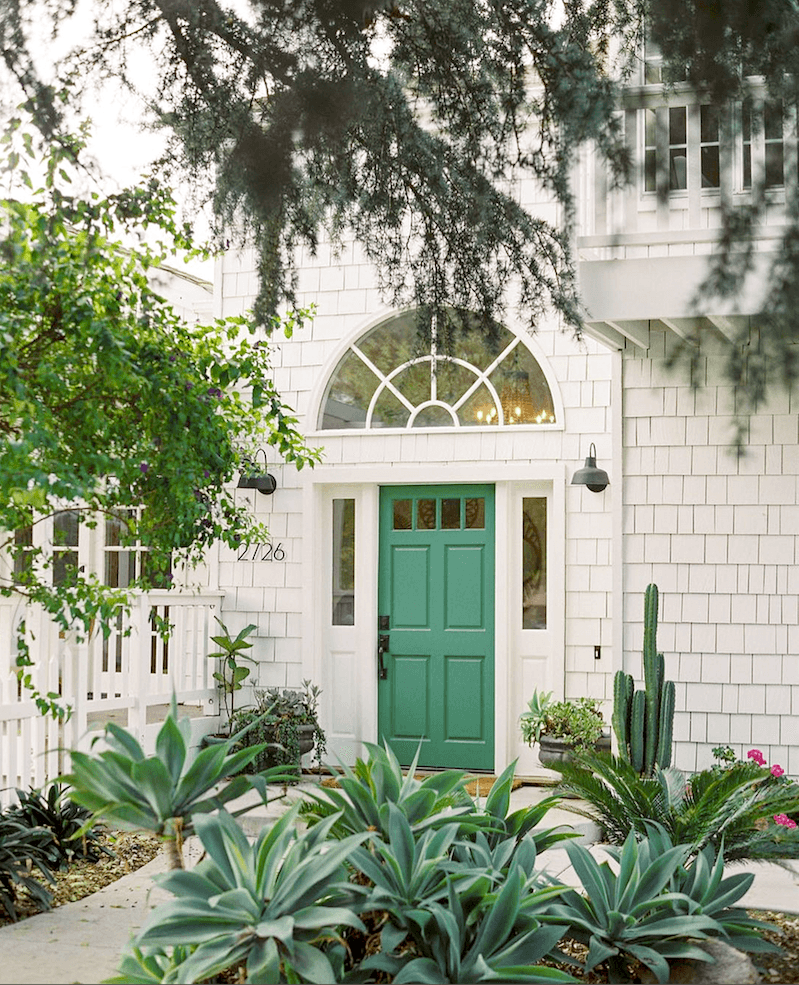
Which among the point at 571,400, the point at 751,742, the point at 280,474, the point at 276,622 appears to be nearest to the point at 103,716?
the point at 276,622

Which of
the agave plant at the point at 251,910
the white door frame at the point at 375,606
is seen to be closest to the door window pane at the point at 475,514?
the white door frame at the point at 375,606

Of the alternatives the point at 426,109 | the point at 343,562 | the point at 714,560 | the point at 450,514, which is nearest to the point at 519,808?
the point at 714,560

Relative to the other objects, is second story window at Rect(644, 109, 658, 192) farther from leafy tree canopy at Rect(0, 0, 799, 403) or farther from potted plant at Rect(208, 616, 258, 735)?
potted plant at Rect(208, 616, 258, 735)

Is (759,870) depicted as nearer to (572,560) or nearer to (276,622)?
(572,560)

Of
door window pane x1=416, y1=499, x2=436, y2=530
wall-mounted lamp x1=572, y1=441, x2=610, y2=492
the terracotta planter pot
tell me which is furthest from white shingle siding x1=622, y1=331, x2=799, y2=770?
door window pane x1=416, y1=499, x2=436, y2=530

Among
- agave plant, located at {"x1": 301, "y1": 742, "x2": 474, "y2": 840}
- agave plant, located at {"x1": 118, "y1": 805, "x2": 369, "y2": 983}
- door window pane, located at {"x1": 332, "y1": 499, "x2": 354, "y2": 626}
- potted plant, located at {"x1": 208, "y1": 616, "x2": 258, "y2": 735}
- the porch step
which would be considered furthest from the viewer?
door window pane, located at {"x1": 332, "y1": 499, "x2": 354, "y2": 626}

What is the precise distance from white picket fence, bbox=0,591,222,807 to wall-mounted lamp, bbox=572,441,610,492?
8.76 ft

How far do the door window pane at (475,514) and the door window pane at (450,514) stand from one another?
0.22 feet

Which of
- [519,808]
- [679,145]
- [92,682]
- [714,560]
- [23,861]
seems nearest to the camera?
[23,861]

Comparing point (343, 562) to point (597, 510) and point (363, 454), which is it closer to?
point (363, 454)

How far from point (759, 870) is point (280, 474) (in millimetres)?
4413

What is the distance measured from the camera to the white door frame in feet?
26.2

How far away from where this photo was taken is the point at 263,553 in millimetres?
8617

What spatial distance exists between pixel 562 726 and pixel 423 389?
8.06 feet
